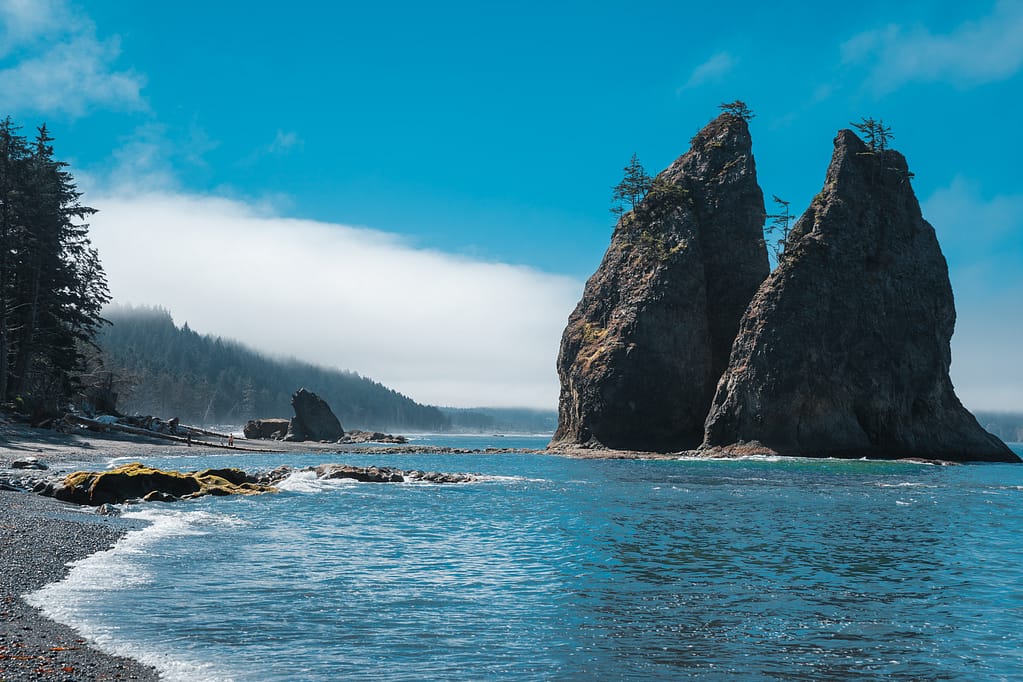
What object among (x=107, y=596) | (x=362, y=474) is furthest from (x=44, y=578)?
(x=362, y=474)

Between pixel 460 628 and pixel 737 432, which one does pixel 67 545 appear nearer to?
pixel 460 628

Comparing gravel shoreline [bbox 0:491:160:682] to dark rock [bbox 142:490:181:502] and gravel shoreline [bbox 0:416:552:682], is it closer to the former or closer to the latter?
gravel shoreline [bbox 0:416:552:682]

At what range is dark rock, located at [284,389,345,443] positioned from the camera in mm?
124000

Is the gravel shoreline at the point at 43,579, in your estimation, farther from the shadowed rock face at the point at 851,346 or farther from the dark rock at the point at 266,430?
the dark rock at the point at 266,430

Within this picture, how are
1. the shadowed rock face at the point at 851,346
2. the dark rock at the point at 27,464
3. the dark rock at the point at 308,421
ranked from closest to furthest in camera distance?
the dark rock at the point at 27,464
the shadowed rock face at the point at 851,346
the dark rock at the point at 308,421

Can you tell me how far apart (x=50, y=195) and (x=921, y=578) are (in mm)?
70046

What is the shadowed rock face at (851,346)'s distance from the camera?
84750 millimetres

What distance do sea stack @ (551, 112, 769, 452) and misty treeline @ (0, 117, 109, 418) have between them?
61094 millimetres

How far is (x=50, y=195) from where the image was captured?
62656 mm

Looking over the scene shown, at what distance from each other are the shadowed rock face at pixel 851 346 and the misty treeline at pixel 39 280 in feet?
228

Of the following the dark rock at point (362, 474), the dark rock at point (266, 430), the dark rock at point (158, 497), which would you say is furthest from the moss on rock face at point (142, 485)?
the dark rock at point (266, 430)

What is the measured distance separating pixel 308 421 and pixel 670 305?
217 ft

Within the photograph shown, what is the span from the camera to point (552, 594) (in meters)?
16.2

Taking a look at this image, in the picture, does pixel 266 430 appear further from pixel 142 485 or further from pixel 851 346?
pixel 142 485
